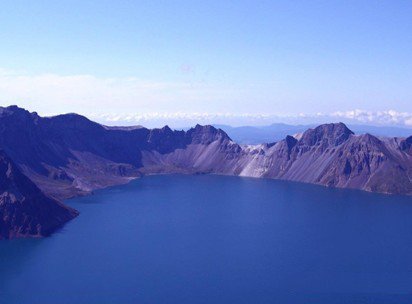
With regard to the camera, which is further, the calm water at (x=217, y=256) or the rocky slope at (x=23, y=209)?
the rocky slope at (x=23, y=209)

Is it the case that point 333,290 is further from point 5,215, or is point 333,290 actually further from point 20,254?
point 5,215

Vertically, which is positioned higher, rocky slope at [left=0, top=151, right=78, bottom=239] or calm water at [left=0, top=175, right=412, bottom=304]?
rocky slope at [left=0, top=151, right=78, bottom=239]

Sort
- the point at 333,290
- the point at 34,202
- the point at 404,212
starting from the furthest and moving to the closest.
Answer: the point at 404,212 < the point at 34,202 < the point at 333,290

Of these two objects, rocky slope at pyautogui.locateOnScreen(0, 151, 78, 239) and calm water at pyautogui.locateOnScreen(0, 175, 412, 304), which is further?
rocky slope at pyautogui.locateOnScreen(0, 151, 78, 239)

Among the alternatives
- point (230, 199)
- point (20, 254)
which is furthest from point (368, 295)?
point (230, 199)

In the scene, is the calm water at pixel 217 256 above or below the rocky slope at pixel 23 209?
below
